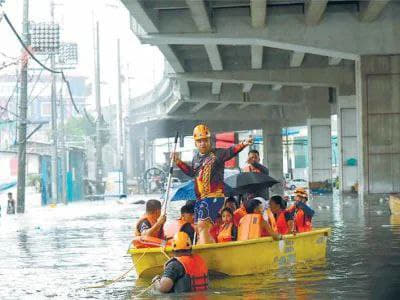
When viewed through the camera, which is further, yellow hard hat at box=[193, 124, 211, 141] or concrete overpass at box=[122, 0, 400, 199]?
concrete overpass at box=[122, 0, 400, 199]

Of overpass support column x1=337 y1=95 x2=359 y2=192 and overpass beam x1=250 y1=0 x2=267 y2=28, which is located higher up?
overpass beam x1=250 y1=0 x2=267 y2=28

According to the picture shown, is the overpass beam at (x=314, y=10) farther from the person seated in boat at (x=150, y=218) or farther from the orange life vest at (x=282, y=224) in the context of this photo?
the person seated in boat at (x=150, y=218)

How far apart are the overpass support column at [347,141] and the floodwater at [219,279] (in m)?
20.1

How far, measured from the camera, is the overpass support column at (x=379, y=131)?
3303cm

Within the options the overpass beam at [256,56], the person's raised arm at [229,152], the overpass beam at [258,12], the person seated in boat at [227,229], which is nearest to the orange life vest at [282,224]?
the person seated in boat at [227,229]

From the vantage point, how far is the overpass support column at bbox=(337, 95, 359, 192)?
4406 cm

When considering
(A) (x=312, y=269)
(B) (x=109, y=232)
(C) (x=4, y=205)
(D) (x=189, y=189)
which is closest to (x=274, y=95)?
(C) (x=4, y=205)

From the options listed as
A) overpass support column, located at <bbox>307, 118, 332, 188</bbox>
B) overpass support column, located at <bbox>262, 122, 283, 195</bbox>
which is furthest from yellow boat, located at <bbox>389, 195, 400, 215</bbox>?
overpass support column, located at <bbox>262, 122, 283, 195</bbox>

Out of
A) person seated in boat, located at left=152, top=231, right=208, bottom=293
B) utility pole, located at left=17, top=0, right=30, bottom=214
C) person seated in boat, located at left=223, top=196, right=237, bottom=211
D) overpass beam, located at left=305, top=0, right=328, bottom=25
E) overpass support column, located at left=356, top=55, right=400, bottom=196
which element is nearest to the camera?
person seated in boat, located at left=152, top=231, right=208, bottom=293

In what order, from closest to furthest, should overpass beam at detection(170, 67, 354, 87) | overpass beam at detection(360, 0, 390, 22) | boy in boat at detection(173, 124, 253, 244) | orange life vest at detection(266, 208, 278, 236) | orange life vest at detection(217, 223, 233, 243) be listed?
boy in boat at detection(173, 124, 253, 244)
orange life vest at detection(217, 223, 233, 243)
orange life vest at detection(266, 208, 278, 236)
overpass beam at detection(360, 0, 390, 22)
overpass beam at detection(170, 67, 354, 87)

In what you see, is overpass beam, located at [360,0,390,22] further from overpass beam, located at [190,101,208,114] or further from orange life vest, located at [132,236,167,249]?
overpass beam, located at [190,101,208,114]

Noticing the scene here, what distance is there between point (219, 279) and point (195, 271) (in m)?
1.50

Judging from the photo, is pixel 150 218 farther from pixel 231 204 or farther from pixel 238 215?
pixel 231 204

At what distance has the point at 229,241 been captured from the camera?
12773mm
